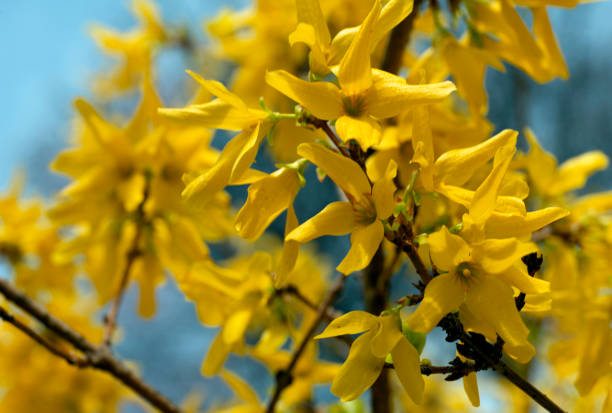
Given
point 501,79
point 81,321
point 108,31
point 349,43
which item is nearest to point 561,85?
point 501,79

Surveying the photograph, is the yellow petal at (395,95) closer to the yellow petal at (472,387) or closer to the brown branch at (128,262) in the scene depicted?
the yellow petal at (472,387)

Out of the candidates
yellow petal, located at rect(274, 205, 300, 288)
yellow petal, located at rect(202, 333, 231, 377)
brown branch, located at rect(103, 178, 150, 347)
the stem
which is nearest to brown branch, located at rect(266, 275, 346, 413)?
the stem

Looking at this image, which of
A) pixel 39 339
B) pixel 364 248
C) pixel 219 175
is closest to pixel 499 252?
pixel 364 248

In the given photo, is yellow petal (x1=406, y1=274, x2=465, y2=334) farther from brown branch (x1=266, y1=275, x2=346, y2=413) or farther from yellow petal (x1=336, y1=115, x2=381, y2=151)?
brown branch (x1=266, y1=275, x2=346, y2=413)

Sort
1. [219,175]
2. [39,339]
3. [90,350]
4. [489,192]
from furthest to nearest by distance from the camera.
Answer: [90,350] < [39,339] < [219,175] < [489,192]

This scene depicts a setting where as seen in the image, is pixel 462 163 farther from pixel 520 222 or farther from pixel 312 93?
pixel 312 93

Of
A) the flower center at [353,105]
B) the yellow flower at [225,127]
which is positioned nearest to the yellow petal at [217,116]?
the yellow flower at [225,127]

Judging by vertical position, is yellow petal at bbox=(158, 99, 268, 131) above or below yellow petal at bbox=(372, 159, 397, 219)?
above
